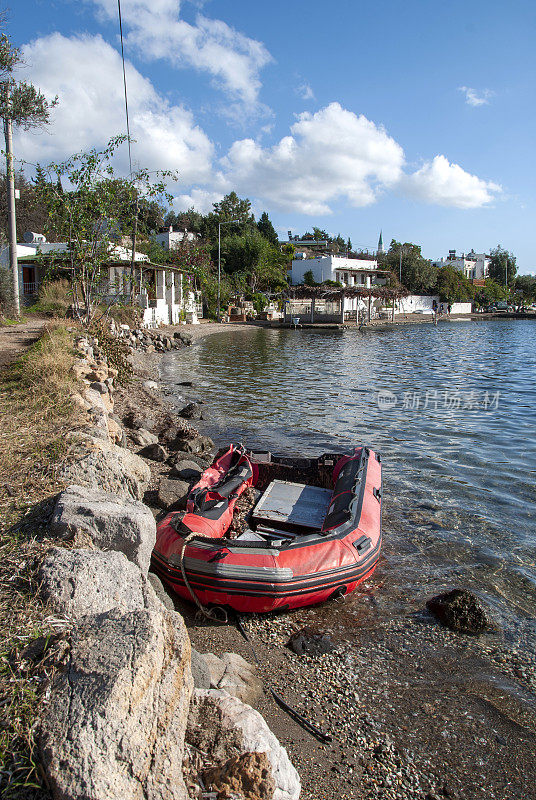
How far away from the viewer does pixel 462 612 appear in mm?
4723

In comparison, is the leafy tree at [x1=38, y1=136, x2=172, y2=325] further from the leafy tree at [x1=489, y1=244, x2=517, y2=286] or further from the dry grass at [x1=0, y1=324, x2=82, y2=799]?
the leafy tree at [x1=489, y1=244, x2=517, y2=286]

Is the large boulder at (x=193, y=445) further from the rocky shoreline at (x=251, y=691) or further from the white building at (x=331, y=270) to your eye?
the white building at (x=331, y=270)

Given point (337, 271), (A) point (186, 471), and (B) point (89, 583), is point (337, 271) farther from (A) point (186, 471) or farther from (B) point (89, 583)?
(B) point (89, 583)

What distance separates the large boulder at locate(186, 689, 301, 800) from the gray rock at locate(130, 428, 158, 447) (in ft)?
23.1

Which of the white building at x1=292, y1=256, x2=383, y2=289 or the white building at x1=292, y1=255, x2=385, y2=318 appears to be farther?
the white building at x1=292, y1=256, x2=383, y2=289

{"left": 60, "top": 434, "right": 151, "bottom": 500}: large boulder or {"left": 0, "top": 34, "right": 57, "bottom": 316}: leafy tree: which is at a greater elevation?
{"left": 0, "top": 34, "right": 57, "bottom": 316}: leafy tree

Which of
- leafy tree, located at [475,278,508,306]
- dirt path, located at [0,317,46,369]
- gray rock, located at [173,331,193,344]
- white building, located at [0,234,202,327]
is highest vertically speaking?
leafy tree, located at [475,278,508,306]

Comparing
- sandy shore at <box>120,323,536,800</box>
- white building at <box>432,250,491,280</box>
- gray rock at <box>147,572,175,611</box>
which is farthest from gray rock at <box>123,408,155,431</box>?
white building at <box>432,250,491,280</box>

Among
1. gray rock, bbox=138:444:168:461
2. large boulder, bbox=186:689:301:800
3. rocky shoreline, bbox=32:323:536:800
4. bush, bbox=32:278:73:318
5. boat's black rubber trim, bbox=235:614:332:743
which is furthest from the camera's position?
bush, bbox=32:278:73:318

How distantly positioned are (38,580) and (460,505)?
6.23 meters

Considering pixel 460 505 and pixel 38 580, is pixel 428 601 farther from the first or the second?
pixel 38 580

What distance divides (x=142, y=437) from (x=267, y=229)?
6409 cm

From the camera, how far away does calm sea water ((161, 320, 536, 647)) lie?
570 cm

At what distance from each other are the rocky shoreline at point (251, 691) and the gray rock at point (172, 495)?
123cm
